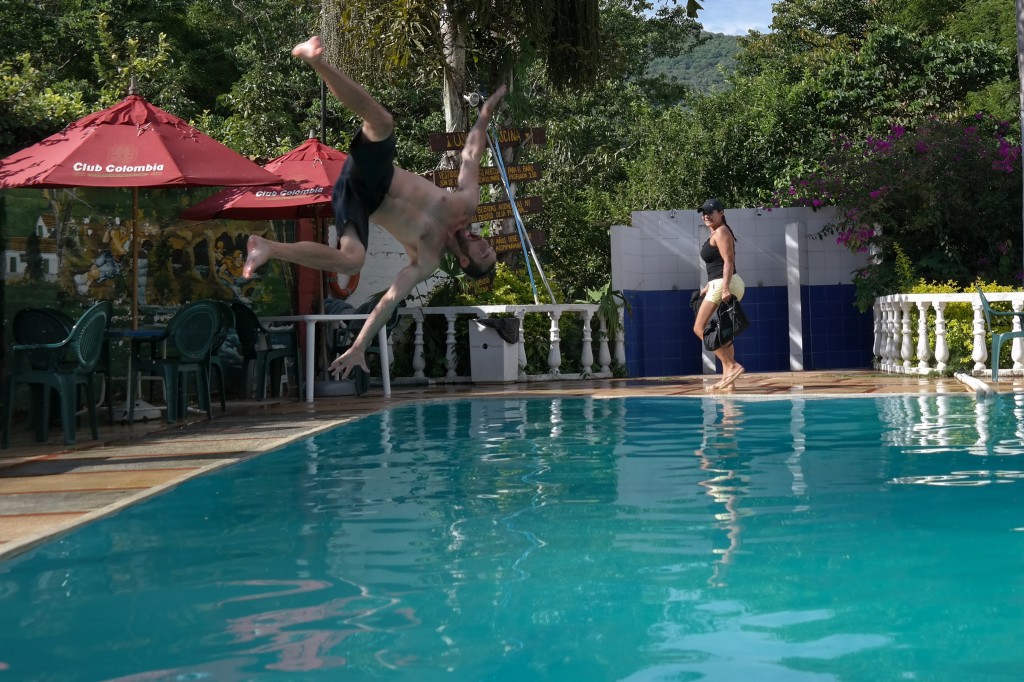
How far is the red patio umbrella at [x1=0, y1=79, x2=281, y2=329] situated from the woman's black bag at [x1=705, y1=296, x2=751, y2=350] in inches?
186

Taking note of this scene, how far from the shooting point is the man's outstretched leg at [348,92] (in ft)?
13.9

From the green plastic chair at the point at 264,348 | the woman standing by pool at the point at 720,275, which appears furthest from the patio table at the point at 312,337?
the woman standing by pool at the point at 720,275

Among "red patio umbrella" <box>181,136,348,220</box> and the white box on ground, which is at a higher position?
"red patio umbrella" <box>181,136,348,220</box>

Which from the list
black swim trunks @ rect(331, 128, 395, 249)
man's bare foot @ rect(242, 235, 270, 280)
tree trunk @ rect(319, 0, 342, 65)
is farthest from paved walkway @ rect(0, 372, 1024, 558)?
tree trunk @ rect(319, 0, 342, 65)

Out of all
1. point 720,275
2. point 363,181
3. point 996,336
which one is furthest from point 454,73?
point 363,181

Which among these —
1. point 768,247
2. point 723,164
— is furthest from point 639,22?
point 768,247

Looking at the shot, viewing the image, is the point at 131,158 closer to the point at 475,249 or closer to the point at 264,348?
the point at 264,348

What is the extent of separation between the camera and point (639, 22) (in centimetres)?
3056

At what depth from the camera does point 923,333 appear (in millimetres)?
12484

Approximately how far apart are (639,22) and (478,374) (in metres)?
19.7

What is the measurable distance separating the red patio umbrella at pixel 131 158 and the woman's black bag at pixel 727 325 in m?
4.73

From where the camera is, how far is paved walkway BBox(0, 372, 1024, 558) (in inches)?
219

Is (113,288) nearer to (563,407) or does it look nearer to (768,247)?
(563,407)

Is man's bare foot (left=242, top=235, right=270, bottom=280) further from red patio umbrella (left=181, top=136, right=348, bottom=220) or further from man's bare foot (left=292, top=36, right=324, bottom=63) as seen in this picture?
red patio umbrella (left=181, top=136, right=348, bottom=220)
